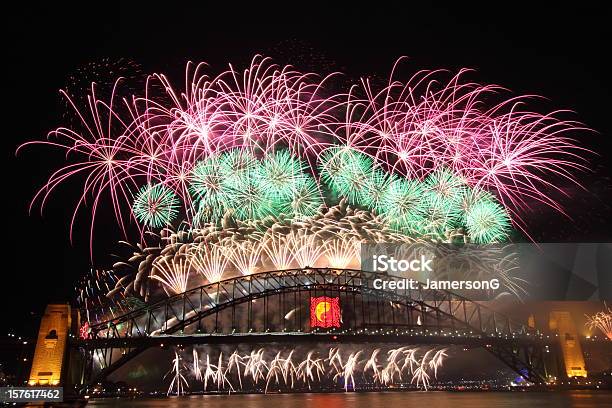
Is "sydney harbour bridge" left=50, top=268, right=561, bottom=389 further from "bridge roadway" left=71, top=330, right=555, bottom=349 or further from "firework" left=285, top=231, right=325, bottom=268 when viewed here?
"firework" left=285, top=231, right=325, bottom=268

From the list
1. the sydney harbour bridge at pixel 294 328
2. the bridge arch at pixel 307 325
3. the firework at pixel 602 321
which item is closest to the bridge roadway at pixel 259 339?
the sydney harbour bridge at pixel 294 328

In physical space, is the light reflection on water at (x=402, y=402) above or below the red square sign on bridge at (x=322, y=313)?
below

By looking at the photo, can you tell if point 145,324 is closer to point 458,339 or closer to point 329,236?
point 329,236

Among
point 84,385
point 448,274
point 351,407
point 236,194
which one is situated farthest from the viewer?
point 448,274

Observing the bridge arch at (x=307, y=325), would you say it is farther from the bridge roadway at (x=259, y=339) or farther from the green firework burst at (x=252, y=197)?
the green firework burst at (x=252, y=197)

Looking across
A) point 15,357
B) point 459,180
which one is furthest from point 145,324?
point 459,180

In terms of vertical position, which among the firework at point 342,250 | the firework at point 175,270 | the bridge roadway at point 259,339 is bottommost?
the bridge roadway at point 259,339
